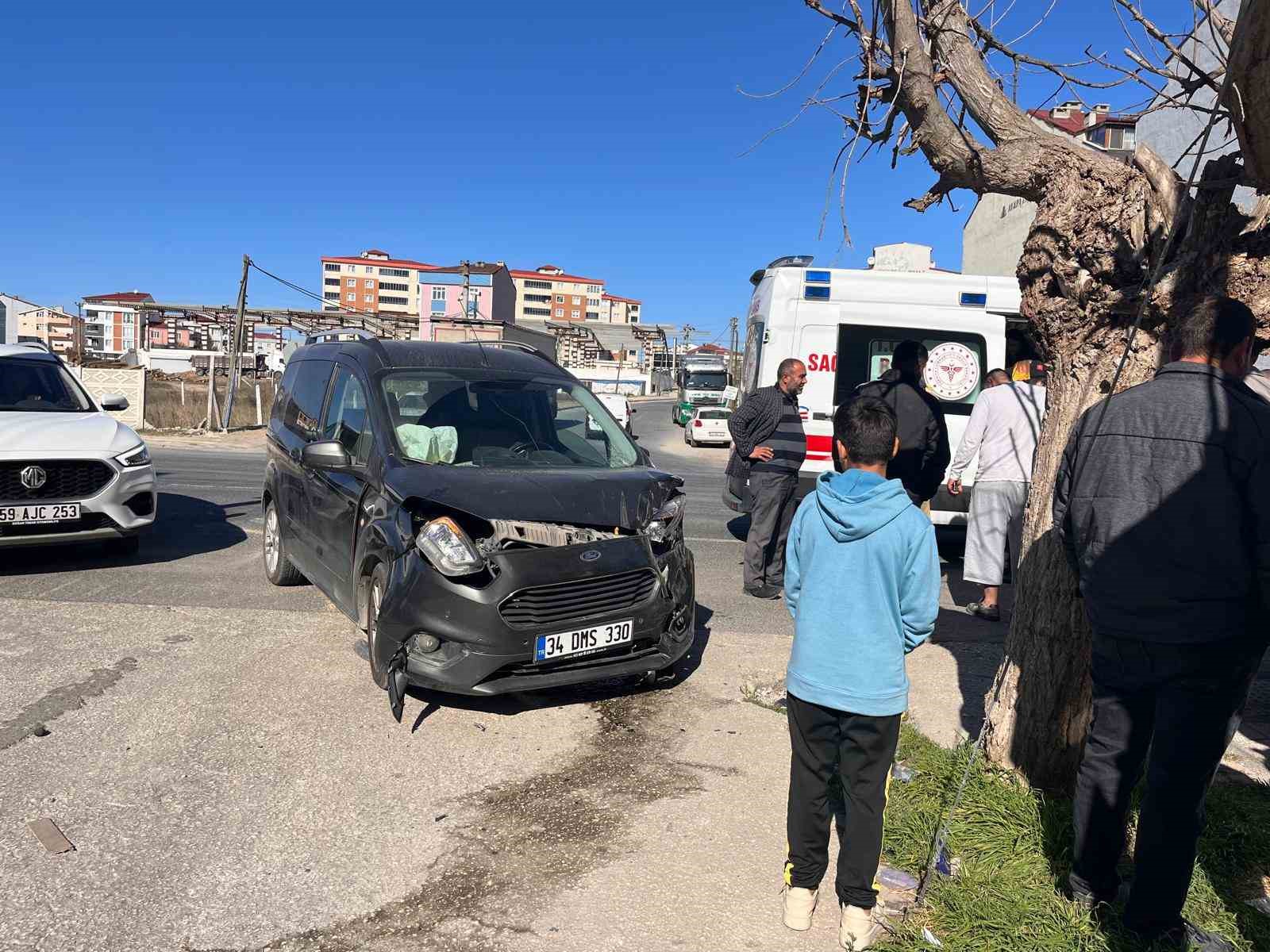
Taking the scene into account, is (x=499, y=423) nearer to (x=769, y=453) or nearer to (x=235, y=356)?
(x=769, y=453)

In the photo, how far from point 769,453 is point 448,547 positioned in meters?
3.65

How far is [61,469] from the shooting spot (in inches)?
290

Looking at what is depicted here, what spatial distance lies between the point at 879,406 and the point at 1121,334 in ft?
4.23

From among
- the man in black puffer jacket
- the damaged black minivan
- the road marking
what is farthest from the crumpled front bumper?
the road marking

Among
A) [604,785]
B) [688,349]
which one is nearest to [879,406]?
[604,785]

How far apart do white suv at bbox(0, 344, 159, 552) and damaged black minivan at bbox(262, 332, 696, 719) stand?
2067 mm

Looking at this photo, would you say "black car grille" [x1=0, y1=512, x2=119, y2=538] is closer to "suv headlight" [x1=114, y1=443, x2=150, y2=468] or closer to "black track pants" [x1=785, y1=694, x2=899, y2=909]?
"suv headlight" [x1=114, y1=443, x2=150, y2=468]

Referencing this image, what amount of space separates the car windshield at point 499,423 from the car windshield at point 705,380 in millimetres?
35116

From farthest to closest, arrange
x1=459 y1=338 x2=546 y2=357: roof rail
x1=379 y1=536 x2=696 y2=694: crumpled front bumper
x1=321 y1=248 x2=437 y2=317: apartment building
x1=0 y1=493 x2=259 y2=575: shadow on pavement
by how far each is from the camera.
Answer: x1=321 y1=248 x2=437 y2=317: apartment building
x1=0 y1=493 x2=259 y2=575: shadow on pavement
x1=459 y1=338 x2=546 y2=357: roof rail
x1=379 y1=536 x2=696 y2=694: crumpled front bumper

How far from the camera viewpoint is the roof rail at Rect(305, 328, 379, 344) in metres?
6.75

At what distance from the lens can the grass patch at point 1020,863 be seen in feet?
9.75

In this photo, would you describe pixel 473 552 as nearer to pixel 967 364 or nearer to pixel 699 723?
pixel 699 723

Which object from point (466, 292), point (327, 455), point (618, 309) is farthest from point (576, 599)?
point (618, 309)

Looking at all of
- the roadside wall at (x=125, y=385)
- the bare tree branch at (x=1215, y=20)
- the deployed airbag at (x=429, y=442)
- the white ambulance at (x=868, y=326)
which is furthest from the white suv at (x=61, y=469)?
the roadside wall at (x=125, y=385)
